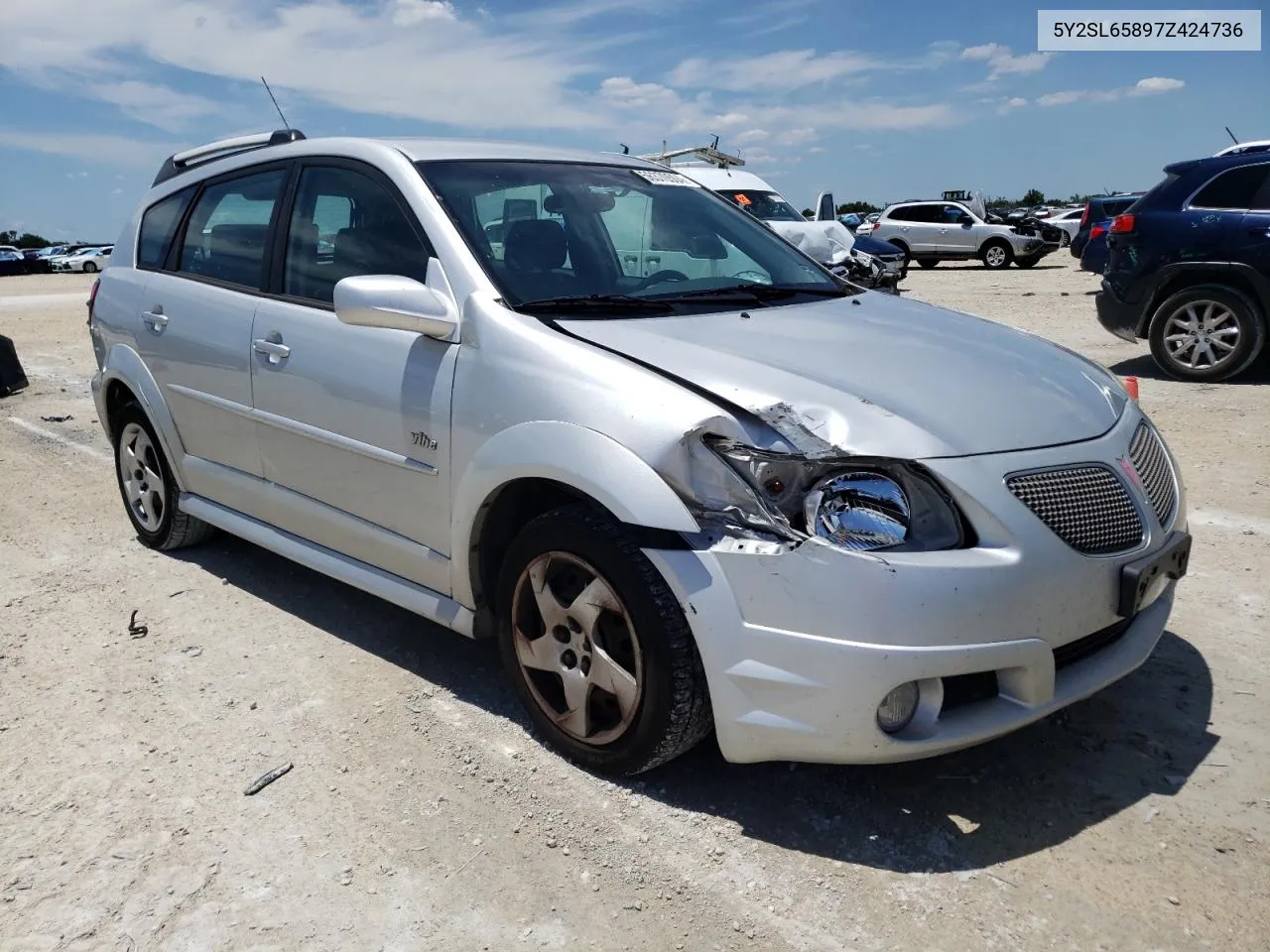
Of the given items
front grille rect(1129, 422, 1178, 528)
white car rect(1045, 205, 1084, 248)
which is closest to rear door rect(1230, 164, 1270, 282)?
front grille rect(1129, 422, 1178, 528)

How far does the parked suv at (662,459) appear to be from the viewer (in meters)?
2.58

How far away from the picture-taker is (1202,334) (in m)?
8.74

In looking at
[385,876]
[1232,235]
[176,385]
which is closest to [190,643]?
[176,385]

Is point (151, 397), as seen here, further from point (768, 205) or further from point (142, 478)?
point (768, 205)

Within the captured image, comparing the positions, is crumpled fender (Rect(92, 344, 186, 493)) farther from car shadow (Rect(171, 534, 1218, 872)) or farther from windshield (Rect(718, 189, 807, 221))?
windshield (Rect(718, 189, 807, 221))

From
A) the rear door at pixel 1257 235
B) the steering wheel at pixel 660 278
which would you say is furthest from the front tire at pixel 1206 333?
the steering wheel at pixel 660 278

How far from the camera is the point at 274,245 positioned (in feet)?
13.4

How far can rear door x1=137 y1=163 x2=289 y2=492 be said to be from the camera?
416cm

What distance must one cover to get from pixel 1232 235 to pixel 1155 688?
623 cm

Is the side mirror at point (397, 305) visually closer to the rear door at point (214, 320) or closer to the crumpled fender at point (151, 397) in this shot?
the rear door at point (214, 320)

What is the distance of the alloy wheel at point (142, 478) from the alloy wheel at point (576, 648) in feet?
8.50

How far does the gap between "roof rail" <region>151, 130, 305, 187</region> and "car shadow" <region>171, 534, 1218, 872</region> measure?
236 cm

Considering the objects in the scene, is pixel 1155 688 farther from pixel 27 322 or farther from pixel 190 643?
pixel 27 322

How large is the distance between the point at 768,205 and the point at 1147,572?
13.9 meters
